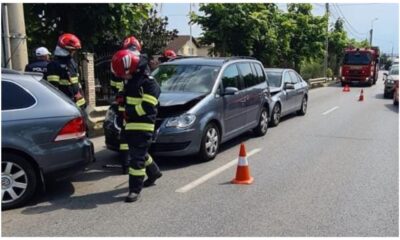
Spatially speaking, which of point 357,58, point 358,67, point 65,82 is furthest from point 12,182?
point 357,58

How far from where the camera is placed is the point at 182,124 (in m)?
6.86

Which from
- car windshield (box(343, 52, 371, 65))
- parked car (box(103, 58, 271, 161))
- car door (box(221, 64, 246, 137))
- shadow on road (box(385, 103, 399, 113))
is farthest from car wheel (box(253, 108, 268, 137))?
car windshield (box(343, 52, 371, 65))

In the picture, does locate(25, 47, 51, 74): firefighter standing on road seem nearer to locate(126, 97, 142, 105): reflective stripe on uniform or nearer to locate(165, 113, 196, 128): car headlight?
locate(165, 113, 196, 128): car headlight

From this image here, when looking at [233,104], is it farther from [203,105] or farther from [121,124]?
[121,124]

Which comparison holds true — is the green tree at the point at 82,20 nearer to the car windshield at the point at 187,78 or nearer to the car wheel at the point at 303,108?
the car windshield at the point at 187,78

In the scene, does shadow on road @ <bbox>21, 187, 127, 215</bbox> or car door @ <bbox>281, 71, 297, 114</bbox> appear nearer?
shadow on road @ <bbox>21, 187, 127, 215</bbox>

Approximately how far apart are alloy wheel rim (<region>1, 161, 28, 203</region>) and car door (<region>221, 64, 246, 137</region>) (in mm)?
3648

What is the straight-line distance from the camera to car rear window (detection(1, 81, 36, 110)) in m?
5.00

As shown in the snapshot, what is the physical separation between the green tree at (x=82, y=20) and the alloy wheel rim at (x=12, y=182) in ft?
16.0

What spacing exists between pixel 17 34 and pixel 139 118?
405cm

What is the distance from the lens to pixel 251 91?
355 inches

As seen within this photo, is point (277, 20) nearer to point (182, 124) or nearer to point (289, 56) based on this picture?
point (289, 56)

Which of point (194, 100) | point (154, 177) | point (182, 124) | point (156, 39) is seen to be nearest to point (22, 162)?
point (154, 177)

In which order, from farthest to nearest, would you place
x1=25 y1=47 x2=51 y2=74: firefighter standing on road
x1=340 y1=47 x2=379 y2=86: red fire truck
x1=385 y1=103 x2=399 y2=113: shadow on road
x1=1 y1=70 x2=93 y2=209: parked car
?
1. x1=340 y1=47 x2=379 y2=86: red fire truck
2. x1=385 y1=103 x2=399 y2=113: shadow on road
3. x1=25 y1=47 x2=51 y2=74: firefighter standing on road
4. x1=1 y1=70 x2=93 y2=209: parked car
